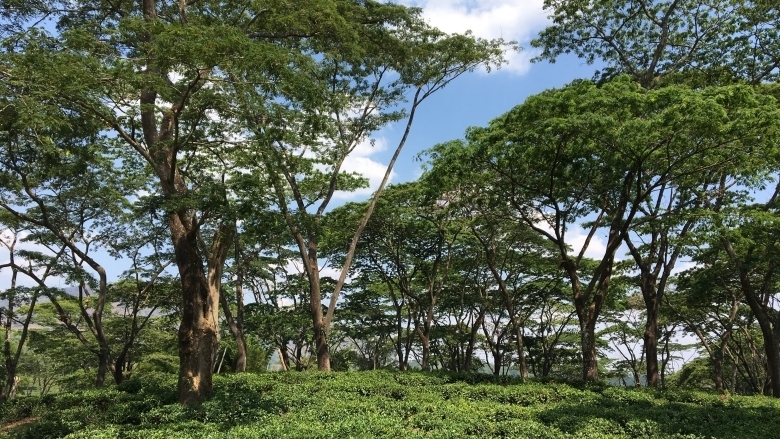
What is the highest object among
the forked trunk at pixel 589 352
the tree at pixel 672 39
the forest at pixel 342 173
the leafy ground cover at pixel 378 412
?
the tree at pixel 672 39

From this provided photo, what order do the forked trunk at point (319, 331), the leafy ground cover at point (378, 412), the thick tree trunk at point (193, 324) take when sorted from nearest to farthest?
the leafy ground cover at point (378, 412)
the thick tree trunk at point (193, 324)
the forked trunk at point (319, 331)

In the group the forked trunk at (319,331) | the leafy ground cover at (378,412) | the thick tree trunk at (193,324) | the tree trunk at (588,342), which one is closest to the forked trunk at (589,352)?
the tree trunk at (588,342)

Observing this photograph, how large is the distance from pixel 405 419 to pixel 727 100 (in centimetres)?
890

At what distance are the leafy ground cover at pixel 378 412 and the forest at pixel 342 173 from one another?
0.22 meters

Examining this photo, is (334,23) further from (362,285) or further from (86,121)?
(362,285)

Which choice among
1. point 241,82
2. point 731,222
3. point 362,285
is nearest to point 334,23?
point 241,82

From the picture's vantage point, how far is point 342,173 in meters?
16.9

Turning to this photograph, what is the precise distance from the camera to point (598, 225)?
46.4ft

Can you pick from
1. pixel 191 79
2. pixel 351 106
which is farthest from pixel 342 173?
pixel 191 79

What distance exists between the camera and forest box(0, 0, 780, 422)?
8.41 m

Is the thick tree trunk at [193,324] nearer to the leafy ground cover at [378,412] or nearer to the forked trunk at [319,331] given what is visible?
the leafy ground cover at [378,412]

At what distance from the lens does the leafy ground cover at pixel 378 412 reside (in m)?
7.19

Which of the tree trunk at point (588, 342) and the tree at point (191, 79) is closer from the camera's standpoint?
the tree at point (191, 79)

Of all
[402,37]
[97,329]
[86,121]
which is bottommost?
[97,329]
